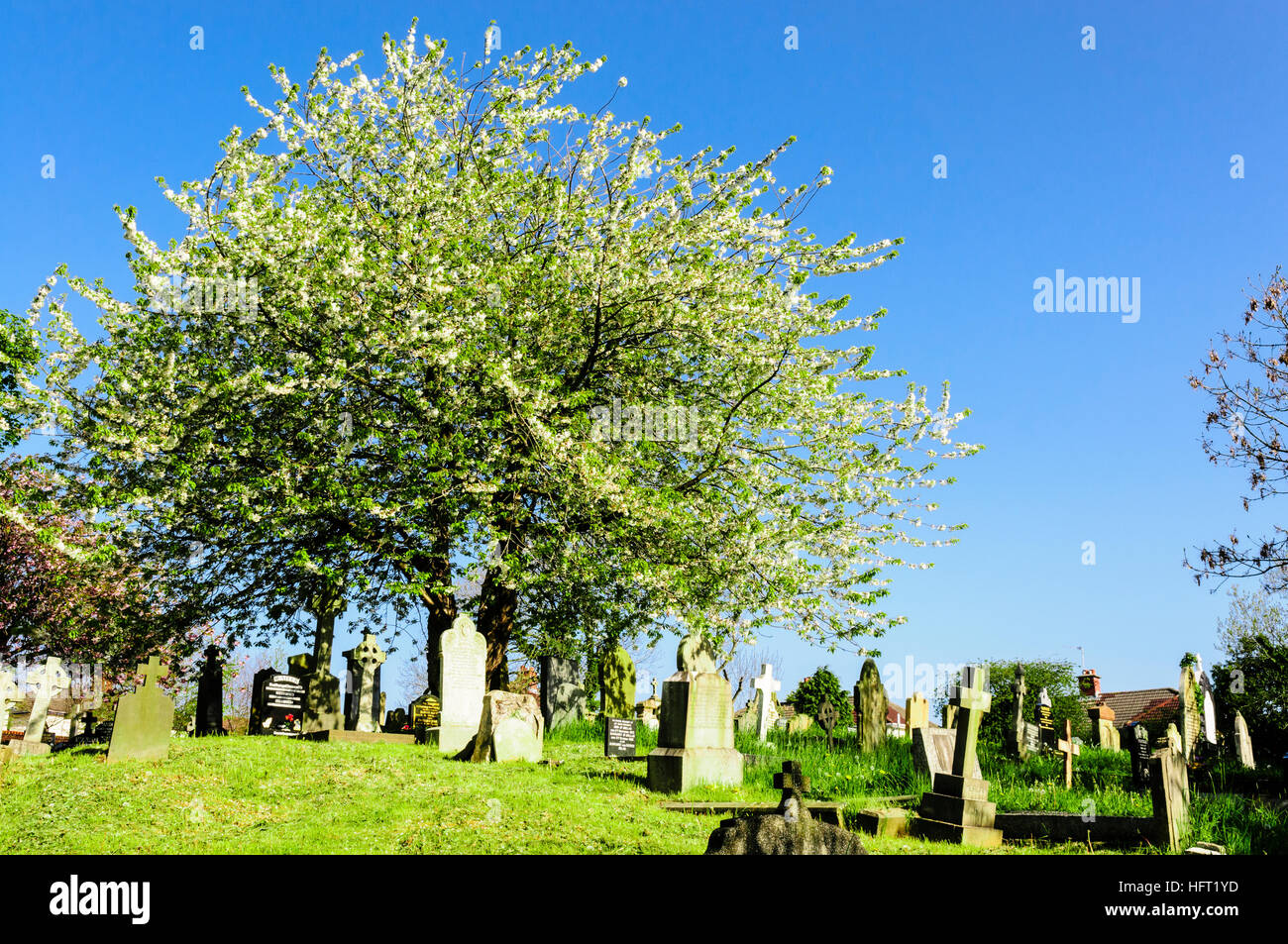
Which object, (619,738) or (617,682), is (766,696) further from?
(619,738)

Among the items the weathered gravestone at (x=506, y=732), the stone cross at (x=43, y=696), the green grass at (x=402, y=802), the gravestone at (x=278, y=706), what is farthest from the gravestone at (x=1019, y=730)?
the stone cross at (x=43, y=696)

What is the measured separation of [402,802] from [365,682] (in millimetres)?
8977

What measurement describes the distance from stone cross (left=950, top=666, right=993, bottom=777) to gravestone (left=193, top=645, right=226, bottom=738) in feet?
41.5

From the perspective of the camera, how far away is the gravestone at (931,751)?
531 inches

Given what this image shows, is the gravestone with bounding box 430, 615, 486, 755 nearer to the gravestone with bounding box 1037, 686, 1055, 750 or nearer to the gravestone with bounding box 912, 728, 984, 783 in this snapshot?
the gravestone with bounding box 912, 728, 984, 783

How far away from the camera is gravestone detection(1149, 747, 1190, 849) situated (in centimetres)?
923

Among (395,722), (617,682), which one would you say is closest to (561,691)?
(617,682)

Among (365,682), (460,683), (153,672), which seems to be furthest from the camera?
(365,682)

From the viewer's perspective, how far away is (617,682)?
20.7 meters

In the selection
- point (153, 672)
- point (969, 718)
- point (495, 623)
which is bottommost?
point (969, 718)

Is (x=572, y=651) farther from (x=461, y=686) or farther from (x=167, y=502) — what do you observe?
(x=167, y=502)

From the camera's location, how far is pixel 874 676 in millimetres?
18578

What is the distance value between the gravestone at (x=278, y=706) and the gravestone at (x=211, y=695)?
0.64m

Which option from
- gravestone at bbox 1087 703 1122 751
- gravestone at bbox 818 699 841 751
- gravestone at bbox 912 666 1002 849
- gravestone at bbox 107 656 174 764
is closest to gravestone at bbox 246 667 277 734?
gravestone at bbox 107 656 174 764
